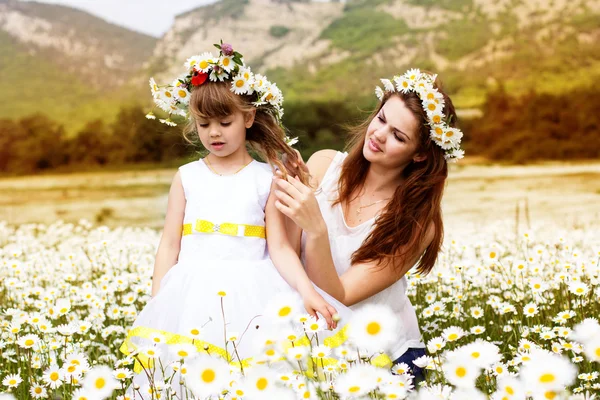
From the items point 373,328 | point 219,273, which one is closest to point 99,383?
point 373,328

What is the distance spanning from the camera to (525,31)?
2069 cm

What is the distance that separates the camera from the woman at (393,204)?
371 centimetres

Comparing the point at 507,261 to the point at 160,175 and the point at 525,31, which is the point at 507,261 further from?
the point at 525,31

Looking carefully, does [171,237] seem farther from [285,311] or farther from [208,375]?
[208,375]

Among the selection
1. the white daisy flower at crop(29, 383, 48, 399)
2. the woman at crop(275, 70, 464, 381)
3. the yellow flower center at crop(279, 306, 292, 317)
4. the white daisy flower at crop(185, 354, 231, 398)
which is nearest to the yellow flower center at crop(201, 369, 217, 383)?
the white daisy flower at crop(185, 354, 231, 398)

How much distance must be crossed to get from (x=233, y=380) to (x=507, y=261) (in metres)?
3.41

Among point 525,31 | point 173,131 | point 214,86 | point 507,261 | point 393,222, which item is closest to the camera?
point 214,86

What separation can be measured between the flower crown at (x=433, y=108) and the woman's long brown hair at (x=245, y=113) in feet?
2.62

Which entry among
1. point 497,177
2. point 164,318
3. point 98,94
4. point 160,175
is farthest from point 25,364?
point 98,94

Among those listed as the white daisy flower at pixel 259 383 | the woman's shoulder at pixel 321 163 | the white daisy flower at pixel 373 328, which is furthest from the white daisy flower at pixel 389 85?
the white daisy flower at pixel 259 383

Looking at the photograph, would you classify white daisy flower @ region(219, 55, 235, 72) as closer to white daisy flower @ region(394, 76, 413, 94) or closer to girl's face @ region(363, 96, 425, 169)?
girl's face @ region(363, 96, 425, 169)

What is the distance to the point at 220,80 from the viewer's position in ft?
11.5

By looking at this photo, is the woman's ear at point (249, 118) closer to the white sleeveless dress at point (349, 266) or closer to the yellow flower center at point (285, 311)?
the white sleeveless dress at point (349, 266)

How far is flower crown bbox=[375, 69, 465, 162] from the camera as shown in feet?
12.3
